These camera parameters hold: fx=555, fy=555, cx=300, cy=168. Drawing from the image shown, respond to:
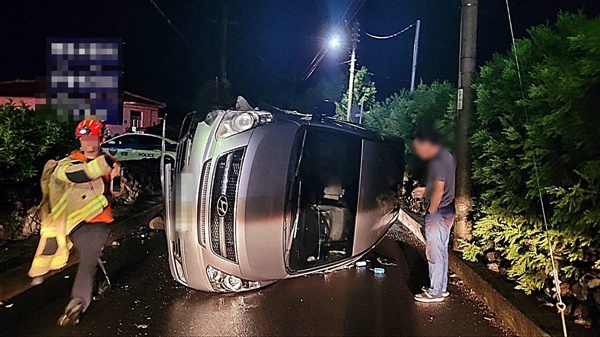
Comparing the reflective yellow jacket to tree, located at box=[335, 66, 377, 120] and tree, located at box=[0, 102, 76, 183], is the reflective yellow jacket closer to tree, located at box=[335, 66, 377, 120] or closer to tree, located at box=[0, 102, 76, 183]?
tree, located at box=[0, 102, 76, 183]

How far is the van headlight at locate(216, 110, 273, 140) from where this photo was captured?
5317 millimetres

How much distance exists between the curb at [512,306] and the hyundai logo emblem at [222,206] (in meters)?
2.71

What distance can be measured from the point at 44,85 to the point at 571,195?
289 inches

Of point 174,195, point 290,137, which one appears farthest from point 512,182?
point 174,195

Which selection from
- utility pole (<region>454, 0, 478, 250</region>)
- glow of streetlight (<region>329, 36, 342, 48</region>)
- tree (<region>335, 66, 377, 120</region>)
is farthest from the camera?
tree (<region>335, 66, 377, 120</region>)

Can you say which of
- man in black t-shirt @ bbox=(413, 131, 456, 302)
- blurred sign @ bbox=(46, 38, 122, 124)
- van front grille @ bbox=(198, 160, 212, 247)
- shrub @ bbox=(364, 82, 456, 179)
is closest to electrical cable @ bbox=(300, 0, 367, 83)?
shrub @ bbox=(364, 82, 456, 179)

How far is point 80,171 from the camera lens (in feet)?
15.4

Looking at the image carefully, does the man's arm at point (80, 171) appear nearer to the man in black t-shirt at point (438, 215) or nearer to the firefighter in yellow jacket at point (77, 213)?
the firefighter in yellow jacket at point (77, 213)

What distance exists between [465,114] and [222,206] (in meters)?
3.96

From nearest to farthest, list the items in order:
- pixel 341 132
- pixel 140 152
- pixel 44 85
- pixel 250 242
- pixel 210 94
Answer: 1. pixel 250 242
2. pixel 341 132
3. pixel 44 85
4. pixel 140 152
5. pixel 210 94

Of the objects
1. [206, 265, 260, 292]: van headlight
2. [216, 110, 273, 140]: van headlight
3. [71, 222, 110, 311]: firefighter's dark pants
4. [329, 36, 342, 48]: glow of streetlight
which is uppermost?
[329, 36, 342, 48]: glow of streetlight

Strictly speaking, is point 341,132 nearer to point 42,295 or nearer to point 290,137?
point 290,137

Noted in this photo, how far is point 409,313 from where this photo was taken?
5.49m

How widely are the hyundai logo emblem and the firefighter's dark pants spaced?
3.32 ft
